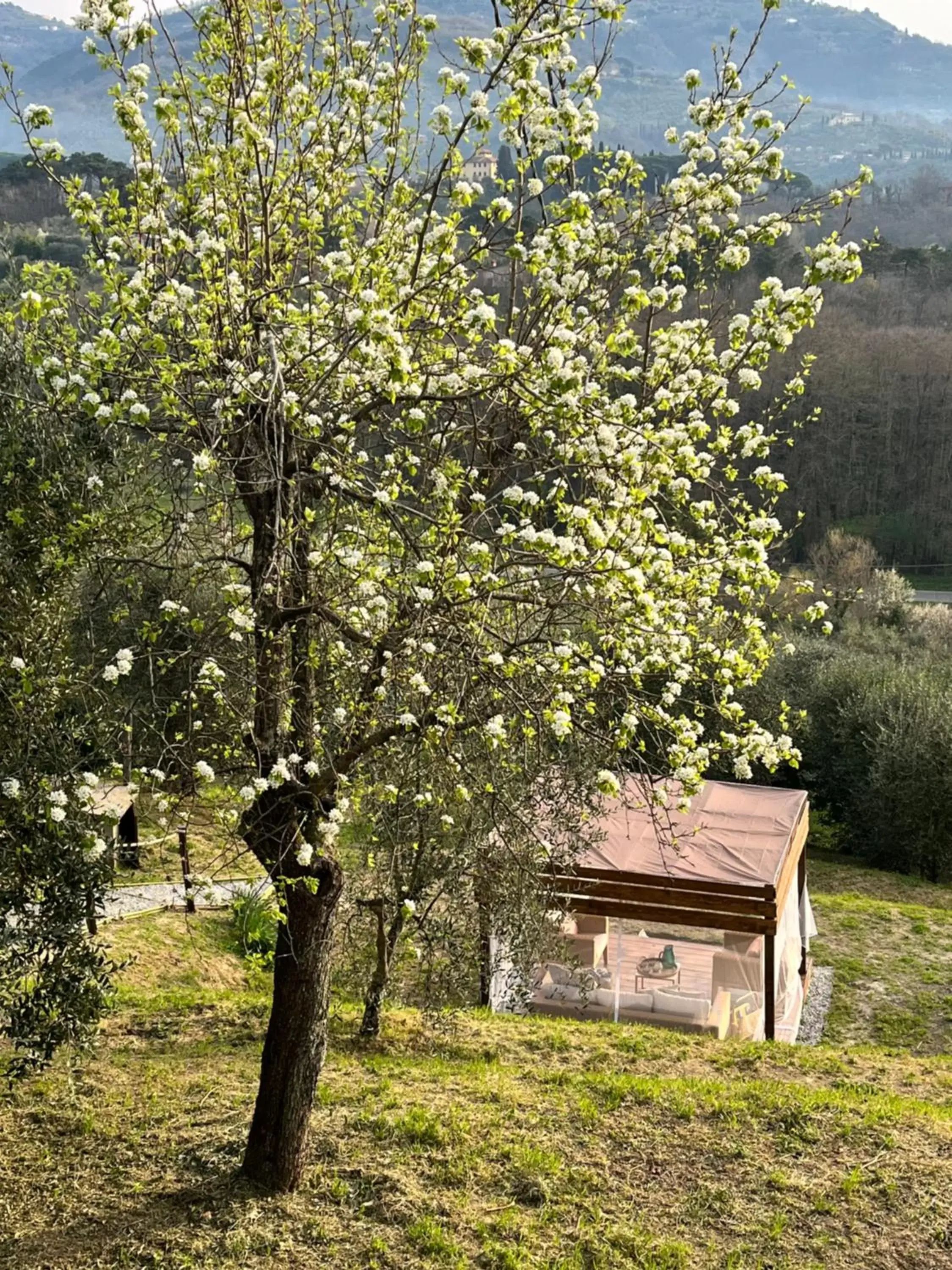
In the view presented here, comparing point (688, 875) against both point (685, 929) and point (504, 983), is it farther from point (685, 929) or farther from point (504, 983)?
point (504, 983)

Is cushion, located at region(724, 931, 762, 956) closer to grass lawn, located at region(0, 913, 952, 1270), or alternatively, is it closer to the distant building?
grass lawn, located at region(0, 913, 952, 1270)

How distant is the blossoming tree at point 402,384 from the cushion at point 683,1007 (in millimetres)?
6597

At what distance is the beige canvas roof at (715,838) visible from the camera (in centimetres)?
1156

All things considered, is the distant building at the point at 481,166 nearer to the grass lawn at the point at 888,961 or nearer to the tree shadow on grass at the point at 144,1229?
the tree shadow on grass at the point at 144,1229

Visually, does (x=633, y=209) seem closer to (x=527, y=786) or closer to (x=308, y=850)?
(x=308, y=850)

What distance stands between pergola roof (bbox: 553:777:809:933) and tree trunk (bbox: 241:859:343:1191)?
4970 mm

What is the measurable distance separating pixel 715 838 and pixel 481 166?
8281mm

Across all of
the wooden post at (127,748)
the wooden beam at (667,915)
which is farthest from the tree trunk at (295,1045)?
the wooden beam at (667,915)

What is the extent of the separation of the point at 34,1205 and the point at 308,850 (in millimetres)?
2736

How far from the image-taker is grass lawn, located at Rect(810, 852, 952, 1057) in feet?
42.9

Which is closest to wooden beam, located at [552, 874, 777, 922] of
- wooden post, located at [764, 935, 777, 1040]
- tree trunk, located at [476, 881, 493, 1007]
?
wooden post, located at [764, 935, 777, 1040]

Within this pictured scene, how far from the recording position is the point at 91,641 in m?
4.94

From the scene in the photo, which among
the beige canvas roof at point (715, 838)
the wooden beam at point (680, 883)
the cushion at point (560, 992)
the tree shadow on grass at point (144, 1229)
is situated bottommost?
the cushion at point (560, 992)

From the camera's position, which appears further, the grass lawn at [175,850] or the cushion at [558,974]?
the grass lawn at [175,850]
